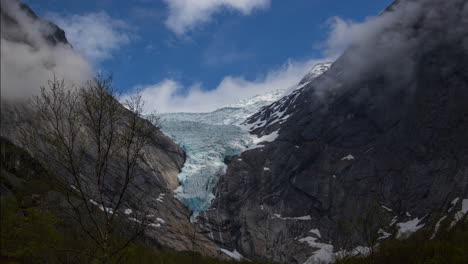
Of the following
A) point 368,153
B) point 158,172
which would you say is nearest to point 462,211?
point 368,153

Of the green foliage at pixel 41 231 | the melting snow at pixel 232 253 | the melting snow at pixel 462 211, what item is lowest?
the melting snow at pixel 232 253

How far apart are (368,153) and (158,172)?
68602mm

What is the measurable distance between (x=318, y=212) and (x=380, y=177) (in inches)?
808

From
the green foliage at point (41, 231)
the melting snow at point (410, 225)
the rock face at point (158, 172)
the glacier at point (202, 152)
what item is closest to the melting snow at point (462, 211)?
the melting snow at point (410, 225)

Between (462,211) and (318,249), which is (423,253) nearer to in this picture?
(462,211)

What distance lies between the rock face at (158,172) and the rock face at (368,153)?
10.1 metres

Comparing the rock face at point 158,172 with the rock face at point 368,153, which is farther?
the rock face at point 158,172

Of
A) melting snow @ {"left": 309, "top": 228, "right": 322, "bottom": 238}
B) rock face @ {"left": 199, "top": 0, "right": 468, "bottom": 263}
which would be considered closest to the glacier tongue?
rock face @ {"left": 199, "top": 0, "right": 468, "bottom": 263}

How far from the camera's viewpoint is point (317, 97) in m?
160

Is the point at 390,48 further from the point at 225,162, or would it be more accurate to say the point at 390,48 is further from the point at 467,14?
the point at 225,162

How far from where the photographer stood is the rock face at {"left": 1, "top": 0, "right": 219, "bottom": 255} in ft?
382

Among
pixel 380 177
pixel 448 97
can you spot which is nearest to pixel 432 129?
pixel 448 97

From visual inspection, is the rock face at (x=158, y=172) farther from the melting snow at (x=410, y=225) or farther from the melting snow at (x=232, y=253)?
the melting snow at (x=410, y=225)

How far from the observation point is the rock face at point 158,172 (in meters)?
116
